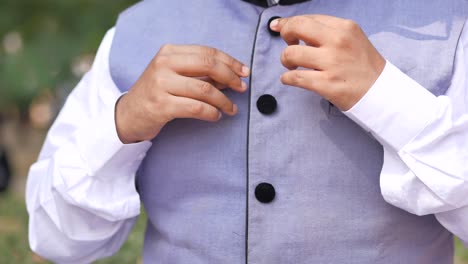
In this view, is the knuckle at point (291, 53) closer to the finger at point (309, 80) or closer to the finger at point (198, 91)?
the finger at point (309, 80)

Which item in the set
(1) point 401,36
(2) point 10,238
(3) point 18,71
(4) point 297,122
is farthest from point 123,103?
(3) point 18,71

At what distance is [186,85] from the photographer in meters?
1.26

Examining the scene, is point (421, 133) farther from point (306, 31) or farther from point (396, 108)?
point (306, 31)

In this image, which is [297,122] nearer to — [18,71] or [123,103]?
[123,103]

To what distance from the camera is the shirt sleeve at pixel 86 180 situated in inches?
55.0

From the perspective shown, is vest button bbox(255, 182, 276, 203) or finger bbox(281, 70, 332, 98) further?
vest button bbox(255, 182, 276, 203)

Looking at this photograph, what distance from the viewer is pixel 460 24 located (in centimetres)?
124

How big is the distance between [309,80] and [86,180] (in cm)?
43

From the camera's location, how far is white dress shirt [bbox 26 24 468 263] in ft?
3.85

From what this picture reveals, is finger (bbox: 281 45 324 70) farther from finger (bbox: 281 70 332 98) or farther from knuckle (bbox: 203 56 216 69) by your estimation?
knuckle (bbox: 203 56 216 69)

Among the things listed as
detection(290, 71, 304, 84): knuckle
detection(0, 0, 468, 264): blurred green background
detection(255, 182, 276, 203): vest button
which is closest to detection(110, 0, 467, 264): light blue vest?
detection(255, 182, 276, 203): vest button

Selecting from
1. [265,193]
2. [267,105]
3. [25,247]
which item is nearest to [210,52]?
[267,105]

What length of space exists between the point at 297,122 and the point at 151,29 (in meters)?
0.30

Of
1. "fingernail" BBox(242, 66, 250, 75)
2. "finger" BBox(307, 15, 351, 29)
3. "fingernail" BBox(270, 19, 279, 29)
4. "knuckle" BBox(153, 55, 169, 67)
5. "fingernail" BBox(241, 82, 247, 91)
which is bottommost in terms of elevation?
"fingernail" BBox(241, 82, 247, 91)
